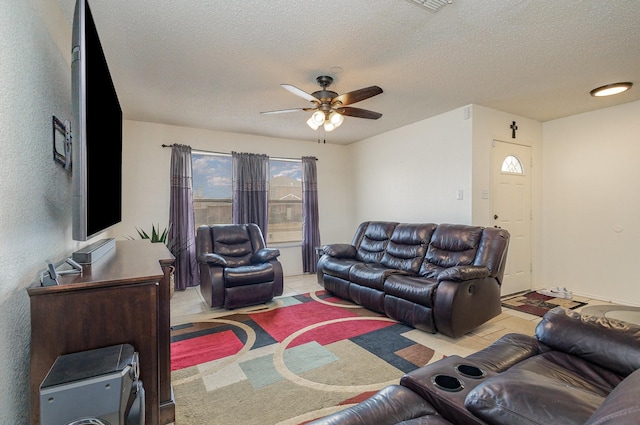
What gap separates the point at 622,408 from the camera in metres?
0.65

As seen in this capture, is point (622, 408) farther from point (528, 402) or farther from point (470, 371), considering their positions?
point (470, 371)

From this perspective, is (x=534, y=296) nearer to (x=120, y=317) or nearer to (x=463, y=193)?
(x=463, y=193)

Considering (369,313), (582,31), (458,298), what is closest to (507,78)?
(582,31)

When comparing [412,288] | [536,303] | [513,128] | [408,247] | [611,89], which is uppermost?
[611,89]

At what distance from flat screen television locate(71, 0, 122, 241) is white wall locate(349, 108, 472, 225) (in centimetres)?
377

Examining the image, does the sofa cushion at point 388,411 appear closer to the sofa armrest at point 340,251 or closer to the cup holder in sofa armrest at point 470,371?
the cup holder in sofa armrest at point 470,371

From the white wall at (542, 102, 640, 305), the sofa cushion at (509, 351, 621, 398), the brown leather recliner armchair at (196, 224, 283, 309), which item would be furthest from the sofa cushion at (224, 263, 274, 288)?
the white wall at (542, 102, 640, 305)

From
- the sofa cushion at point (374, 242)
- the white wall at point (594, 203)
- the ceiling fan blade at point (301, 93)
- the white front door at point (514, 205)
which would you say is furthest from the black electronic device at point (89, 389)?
the white wall at point (594, 203)

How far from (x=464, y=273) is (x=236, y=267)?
268 centimetres

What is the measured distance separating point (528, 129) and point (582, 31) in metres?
2.52

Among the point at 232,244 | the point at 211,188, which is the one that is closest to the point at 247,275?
the point at 232,244

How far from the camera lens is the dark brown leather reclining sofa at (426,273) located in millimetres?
2831

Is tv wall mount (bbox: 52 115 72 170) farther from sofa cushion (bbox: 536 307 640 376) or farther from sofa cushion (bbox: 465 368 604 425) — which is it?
sofa cushion (bbox: 536 307 640 376)

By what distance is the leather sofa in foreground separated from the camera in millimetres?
848
